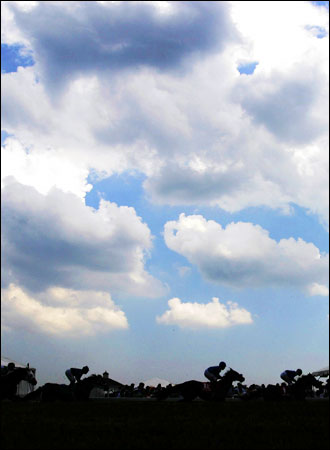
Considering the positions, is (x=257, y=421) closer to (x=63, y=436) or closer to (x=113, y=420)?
(x=113, y=420)

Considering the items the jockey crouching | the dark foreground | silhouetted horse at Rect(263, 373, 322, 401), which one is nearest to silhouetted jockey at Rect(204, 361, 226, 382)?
the jockey crouching

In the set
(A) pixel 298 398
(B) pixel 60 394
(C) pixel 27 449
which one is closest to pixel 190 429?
(C) pixel 27 449

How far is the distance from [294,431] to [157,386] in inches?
947

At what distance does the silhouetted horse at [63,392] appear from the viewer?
18.0 meters

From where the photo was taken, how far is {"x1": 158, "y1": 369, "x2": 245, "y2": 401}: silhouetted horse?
1884 centimetres

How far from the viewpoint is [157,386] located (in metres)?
34.4

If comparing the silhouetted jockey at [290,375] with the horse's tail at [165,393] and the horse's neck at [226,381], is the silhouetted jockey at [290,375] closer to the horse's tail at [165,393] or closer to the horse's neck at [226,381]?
the horse's neck at [226,381]

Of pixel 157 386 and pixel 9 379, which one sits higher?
pixel 9 379

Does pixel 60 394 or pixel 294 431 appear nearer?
pixel 294 431

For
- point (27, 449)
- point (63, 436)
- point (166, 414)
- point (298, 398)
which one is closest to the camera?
point (27, 449)

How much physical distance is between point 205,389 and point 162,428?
8.83m

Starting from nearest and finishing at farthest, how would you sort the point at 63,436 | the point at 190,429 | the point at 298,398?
Result: the point at 63,436 < the point at 190,429 < the point at 298,398

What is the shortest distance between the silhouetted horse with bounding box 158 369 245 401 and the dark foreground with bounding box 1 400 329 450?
3716 millimetres

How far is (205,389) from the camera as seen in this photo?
64.9 feet
